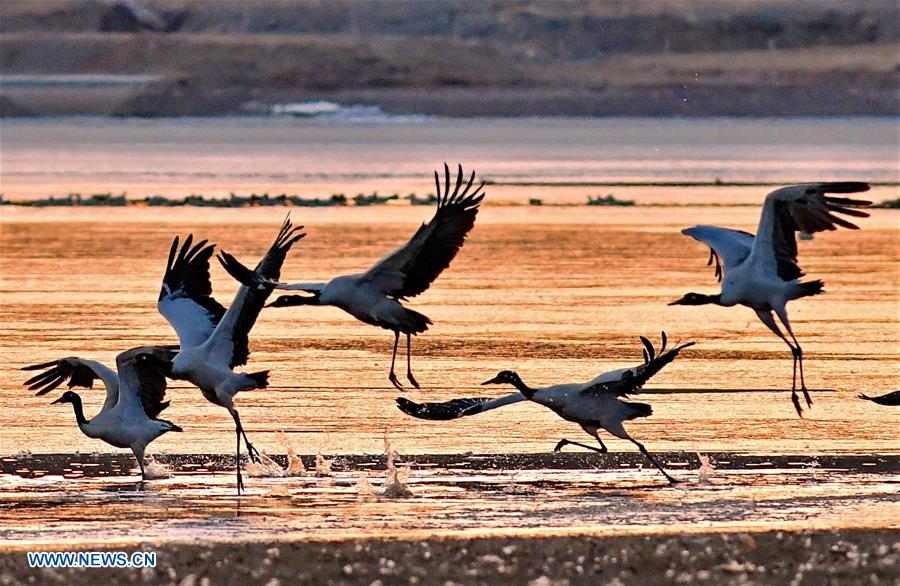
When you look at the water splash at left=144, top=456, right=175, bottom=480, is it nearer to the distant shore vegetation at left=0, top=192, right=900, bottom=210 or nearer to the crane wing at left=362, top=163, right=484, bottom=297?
the crane wing at left=362, top=163, right=484, bottom=297

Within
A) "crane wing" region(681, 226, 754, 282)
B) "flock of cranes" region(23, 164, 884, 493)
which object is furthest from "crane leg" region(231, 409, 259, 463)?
"crane wing" region(681, 226, 754, 282)

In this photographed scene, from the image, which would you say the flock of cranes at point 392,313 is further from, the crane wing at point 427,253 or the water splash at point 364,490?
the water splash at point 364,490

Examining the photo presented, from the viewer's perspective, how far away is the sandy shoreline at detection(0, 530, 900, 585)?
11.4m

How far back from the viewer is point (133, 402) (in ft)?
49.1

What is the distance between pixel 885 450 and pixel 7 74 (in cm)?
14516

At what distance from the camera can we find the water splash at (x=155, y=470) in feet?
48.6

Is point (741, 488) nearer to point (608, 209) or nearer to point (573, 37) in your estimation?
point (608, 209)

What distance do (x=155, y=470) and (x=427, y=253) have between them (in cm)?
262

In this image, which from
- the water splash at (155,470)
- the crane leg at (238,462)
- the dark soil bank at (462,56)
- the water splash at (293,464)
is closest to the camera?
the crane leg at (238,462)

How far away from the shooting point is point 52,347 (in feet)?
67.5

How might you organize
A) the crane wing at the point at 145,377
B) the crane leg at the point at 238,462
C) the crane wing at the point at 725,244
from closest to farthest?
the crane leg at the point at 238,462 < the crane wing at the point at 145,377 < the crane wing at the point at 725,244

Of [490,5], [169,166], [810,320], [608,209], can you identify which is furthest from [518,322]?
[490,5]

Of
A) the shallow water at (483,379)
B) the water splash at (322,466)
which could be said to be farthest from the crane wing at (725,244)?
the water splash at (322,466)

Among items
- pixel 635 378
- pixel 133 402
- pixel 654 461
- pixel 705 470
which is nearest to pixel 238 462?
pixel 133 402
